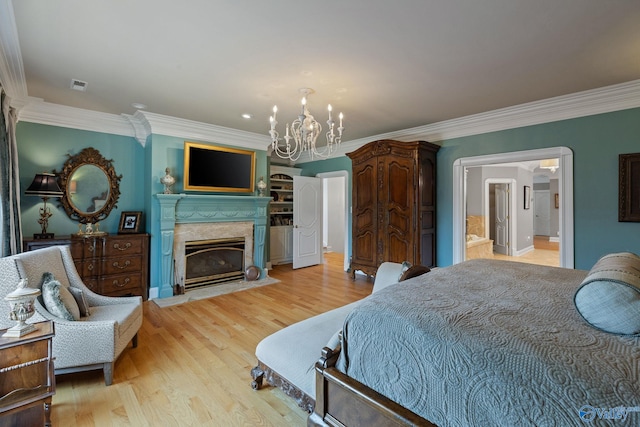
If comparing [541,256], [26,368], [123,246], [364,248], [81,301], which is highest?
[123,246]

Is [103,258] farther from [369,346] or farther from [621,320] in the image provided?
[621,320]

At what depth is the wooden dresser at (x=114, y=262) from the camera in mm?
3625

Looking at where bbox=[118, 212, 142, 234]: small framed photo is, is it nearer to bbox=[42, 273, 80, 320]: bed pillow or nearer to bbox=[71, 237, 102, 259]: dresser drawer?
bbox=[71, 237, 102, 259]: dresser drawer

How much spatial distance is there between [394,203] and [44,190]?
4.54 metres

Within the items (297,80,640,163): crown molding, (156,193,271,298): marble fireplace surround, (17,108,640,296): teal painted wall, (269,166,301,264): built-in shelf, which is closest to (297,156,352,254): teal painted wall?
(269,166,301,264): built-in shelf

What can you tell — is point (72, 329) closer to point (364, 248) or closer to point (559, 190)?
point (364, 248)

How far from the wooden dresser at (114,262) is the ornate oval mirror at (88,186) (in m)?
0.66

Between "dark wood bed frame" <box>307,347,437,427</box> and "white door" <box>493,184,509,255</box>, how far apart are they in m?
7.92

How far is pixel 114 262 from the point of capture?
381 cm

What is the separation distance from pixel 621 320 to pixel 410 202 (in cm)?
337

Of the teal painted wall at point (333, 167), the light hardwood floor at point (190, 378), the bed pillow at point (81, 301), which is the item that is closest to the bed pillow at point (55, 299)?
the bed pillow at point (81, 301)

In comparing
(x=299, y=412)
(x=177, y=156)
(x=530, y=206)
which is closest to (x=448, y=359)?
(x=299, y=412)

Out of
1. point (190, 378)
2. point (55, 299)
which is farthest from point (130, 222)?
point (190, 378)

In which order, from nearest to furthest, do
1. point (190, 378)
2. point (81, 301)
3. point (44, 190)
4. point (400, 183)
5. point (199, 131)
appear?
1. point (190, 378)
2. point (81, 301)
3. point (44, 190)
4. point (400, 183)
5. point (199, 131)
